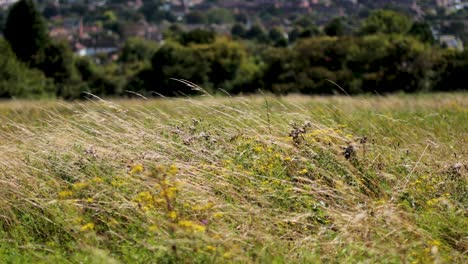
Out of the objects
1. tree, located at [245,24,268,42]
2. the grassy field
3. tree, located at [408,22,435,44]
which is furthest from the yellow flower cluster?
tree, located at [245,24,268,42]

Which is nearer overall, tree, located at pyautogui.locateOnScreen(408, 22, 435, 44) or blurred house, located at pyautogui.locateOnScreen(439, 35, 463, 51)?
tree, located at pyautogui.locateOnScreen(408, 22, 435, 44)

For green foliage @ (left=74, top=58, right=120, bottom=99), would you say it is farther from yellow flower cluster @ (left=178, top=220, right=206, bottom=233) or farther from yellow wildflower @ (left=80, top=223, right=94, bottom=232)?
yellow flower cluster @ (left=178, top=220, right=206, bottom=233)

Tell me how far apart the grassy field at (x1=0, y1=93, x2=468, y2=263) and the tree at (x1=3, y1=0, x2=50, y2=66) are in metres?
28.0

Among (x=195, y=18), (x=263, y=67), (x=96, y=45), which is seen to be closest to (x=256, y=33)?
(x=96, y=45)

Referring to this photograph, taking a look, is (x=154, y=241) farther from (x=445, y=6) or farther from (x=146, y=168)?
(x=445, y=6)

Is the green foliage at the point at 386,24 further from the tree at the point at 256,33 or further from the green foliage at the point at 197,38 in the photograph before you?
the tree at the point at 256,33

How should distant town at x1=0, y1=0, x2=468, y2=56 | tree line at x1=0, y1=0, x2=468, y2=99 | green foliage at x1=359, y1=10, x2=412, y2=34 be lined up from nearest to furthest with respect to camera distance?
tree line at x1=0, y1=0, x2=468, y2=99 < green foliage at x1=359, y1=10, x2=412, y2=34 < distant town at x1=0, y1=0, x2=468, y2=56

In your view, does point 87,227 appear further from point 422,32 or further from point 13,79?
point 422,32

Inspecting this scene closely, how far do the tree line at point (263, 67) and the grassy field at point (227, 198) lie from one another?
19.9m

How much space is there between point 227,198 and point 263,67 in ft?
104

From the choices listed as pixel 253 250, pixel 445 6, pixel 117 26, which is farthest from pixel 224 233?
pixel 117 26

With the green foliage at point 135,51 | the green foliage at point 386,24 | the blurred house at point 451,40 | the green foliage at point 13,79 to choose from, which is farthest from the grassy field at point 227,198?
the green foliage at point 135,51

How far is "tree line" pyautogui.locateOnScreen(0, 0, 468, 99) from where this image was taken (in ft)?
98.1

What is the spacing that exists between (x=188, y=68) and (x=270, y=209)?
3162 centimetres
